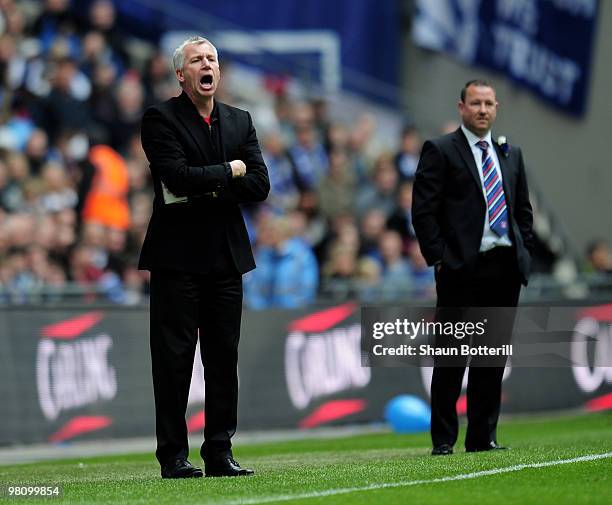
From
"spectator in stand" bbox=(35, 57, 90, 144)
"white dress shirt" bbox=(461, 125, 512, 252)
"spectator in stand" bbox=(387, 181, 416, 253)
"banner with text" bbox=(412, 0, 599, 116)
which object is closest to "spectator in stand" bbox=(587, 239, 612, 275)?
"spectator in stand" bbox=(387, 181, 416, 253)

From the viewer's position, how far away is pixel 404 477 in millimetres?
8492

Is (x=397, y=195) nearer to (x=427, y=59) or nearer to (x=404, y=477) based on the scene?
(x=427, y=59)

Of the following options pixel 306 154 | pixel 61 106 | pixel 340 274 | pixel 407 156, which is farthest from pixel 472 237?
pixel 407 156

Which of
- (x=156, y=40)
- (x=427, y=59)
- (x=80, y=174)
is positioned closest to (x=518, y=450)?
(x=80, y=174)

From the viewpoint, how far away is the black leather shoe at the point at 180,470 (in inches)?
343

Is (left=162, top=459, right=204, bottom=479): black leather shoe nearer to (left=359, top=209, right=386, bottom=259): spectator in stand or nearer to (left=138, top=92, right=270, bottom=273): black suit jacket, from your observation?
(left=138, top=92, right=270, bottom=273): black suit jacket

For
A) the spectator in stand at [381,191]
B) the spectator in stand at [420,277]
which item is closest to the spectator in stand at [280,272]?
the spectator in stand at [420,277]

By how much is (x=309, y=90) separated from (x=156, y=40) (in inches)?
107

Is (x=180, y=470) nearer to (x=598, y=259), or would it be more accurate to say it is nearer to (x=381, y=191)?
(x=381, y=191)

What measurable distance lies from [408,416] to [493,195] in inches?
227

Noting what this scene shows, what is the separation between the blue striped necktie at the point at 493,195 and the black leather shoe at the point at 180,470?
2706 millimetres

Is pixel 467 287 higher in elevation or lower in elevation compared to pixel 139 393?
higher

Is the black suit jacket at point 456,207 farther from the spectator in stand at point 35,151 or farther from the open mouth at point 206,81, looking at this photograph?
the spectator in stand at point 35,151

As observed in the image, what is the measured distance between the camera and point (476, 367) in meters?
10.4
